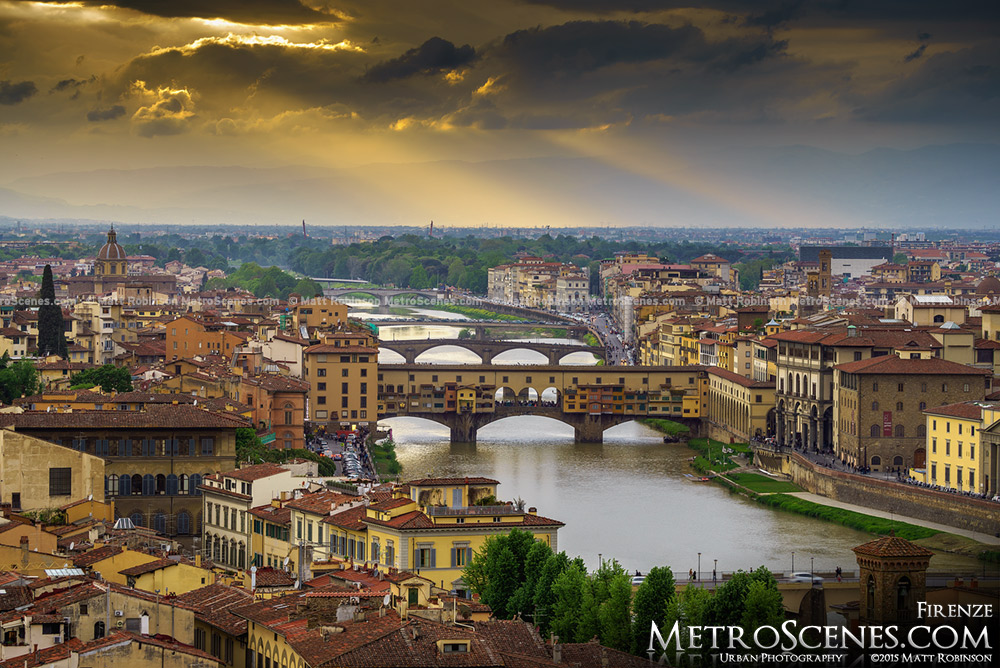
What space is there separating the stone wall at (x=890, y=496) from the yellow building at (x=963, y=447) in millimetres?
684

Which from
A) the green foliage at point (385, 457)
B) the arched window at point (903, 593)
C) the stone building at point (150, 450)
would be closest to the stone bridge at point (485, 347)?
the green foliage at point (385, 457)

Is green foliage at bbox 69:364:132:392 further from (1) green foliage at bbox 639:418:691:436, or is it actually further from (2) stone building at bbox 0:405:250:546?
(1) green foliage at bbox 639:418:691:436

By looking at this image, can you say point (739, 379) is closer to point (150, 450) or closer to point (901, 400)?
point (901, 400)

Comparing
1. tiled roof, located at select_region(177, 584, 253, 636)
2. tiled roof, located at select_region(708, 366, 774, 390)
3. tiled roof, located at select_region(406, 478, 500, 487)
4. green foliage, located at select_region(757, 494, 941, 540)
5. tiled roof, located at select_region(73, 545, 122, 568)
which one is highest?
tiled roof, located at select_region(406, 478, 500, 487)

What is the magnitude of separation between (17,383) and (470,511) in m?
18.5

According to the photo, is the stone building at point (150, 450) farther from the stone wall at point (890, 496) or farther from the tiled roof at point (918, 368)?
the tiled roof at point (918, 368)

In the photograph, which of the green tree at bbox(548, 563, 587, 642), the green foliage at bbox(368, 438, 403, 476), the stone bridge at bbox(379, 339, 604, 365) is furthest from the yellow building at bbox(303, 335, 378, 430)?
the green tree at bbox(548, 563, 587, 642)

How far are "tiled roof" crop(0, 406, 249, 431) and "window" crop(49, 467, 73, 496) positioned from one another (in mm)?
1843

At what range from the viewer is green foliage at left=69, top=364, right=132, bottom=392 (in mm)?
38312

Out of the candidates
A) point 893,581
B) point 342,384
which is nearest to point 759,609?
point 893,581

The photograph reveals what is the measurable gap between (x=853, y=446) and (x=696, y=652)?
2375 centimetres

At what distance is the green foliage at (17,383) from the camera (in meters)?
37.6

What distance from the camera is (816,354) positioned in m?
44.1

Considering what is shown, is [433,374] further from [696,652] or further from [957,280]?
[957,280]
